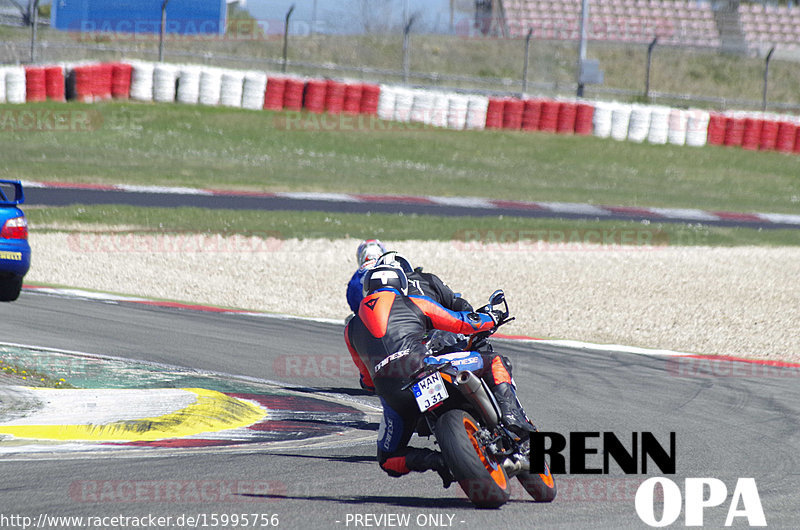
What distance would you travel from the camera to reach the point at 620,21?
4116 cm

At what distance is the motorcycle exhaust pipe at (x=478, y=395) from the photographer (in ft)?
16.1

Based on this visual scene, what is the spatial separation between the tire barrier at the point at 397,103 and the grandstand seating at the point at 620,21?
9903 millimetres

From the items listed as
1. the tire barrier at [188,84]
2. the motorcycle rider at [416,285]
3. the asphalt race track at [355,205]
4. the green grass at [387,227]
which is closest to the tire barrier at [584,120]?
the asphalt race track at [355,205]

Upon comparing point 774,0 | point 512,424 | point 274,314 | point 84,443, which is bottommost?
point 274,314

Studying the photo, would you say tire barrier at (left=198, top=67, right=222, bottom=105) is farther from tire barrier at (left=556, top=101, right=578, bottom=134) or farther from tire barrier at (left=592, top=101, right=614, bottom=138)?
tire barrier at (left=592, top=101, right=614, bottom=138)

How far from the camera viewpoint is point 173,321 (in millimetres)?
11312

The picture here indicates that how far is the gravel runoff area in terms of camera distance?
12.4 metres

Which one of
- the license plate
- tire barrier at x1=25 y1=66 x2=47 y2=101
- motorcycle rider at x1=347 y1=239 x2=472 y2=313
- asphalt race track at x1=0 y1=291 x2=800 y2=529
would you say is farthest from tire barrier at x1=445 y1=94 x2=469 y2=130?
the license plate

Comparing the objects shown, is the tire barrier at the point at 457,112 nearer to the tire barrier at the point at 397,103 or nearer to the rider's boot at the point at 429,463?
the tire barrier at the point at 397,103

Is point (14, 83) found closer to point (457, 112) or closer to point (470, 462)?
point (457, 112)

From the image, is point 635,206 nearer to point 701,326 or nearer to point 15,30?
point 701,326

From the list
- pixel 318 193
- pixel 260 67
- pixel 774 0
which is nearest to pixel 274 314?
pixel 318 193

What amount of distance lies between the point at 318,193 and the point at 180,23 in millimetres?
17754

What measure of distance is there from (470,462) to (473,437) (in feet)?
0.44
